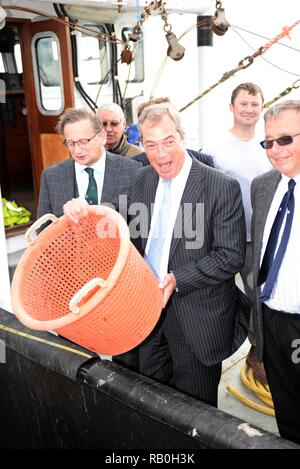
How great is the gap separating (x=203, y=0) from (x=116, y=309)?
15.8 ft

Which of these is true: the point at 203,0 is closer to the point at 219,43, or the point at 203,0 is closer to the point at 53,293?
the point at 219,43

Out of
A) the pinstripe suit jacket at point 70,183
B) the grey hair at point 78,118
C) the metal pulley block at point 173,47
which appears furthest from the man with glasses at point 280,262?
the metal pulley block at point 173,47

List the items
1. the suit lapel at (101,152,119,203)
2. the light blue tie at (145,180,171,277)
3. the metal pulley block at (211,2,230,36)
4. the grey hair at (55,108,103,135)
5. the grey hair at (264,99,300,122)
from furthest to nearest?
the metal pulley block at (211,2,230,36)
the suit lapel at (101,152,119,203)
the grey hair at (55,108,103,135)
the light blue tie at (145,180,171,277)
the grey hair at (264,99,300,122)

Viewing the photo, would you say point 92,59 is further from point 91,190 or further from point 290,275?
point 290,275

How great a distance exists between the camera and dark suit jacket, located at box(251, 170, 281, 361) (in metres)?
1.94

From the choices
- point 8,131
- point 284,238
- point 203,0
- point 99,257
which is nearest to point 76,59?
point 203,0

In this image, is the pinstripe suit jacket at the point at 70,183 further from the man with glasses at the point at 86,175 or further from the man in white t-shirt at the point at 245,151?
the man in white t-shirt at the point at 245,151

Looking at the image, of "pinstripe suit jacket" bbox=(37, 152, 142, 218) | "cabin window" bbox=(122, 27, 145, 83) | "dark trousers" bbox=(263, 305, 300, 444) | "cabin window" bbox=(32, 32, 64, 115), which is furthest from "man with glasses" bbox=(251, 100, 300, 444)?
"cabin window" bbox=(122, 27, 145, 83)

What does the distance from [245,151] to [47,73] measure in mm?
2688

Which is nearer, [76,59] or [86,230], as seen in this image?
[86,230]

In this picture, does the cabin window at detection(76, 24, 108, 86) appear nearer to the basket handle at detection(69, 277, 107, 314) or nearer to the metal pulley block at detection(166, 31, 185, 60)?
the metal pulley block at detection(166, 31, 185, 60)

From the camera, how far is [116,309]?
4.92ft
